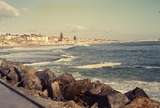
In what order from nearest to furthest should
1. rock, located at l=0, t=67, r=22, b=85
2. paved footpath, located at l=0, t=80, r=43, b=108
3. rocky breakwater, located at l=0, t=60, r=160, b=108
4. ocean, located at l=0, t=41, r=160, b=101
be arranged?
1. paved footpath, located at l=0, t=80, r=43, b=108
2. rocky breakwater, located at l=0, t=60, r=160, b=108
3. rock, located at l=0, t=67, r=22, b=85
4. ocean, located at l=0, t=41, r=160, b=101

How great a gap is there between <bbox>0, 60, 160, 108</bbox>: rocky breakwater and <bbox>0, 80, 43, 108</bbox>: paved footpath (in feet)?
1.23

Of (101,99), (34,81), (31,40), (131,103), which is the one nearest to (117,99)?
(101,99)

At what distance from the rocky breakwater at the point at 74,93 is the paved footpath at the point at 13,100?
37 centimetres

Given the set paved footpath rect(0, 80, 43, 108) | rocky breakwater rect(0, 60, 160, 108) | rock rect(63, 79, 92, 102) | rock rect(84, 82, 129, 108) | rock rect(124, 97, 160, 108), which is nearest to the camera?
paved footpath rect(0, 80, 43, 108)

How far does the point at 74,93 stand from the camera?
13.8 m

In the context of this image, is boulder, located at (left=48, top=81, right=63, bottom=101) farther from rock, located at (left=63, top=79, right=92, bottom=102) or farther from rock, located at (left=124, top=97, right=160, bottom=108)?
rock, located at (left=124, top=97, right=160, bottom=108)

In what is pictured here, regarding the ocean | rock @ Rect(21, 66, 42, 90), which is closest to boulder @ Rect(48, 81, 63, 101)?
rock @ Rect(21, 66, 42, 90)

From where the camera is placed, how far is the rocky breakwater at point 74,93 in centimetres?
1133

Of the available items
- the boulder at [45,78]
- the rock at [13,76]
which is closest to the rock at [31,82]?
the boulder at [45,78]

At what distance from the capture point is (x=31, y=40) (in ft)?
634

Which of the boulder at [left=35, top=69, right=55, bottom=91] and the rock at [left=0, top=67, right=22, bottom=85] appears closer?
the boulder at [left=35, top=69, right=55, bottom=91]

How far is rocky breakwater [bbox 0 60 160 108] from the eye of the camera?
11328 millimetres

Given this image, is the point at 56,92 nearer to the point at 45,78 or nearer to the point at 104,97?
the point at 104,97

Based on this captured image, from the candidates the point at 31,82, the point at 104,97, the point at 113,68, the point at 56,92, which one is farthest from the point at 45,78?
the point at 113,68
